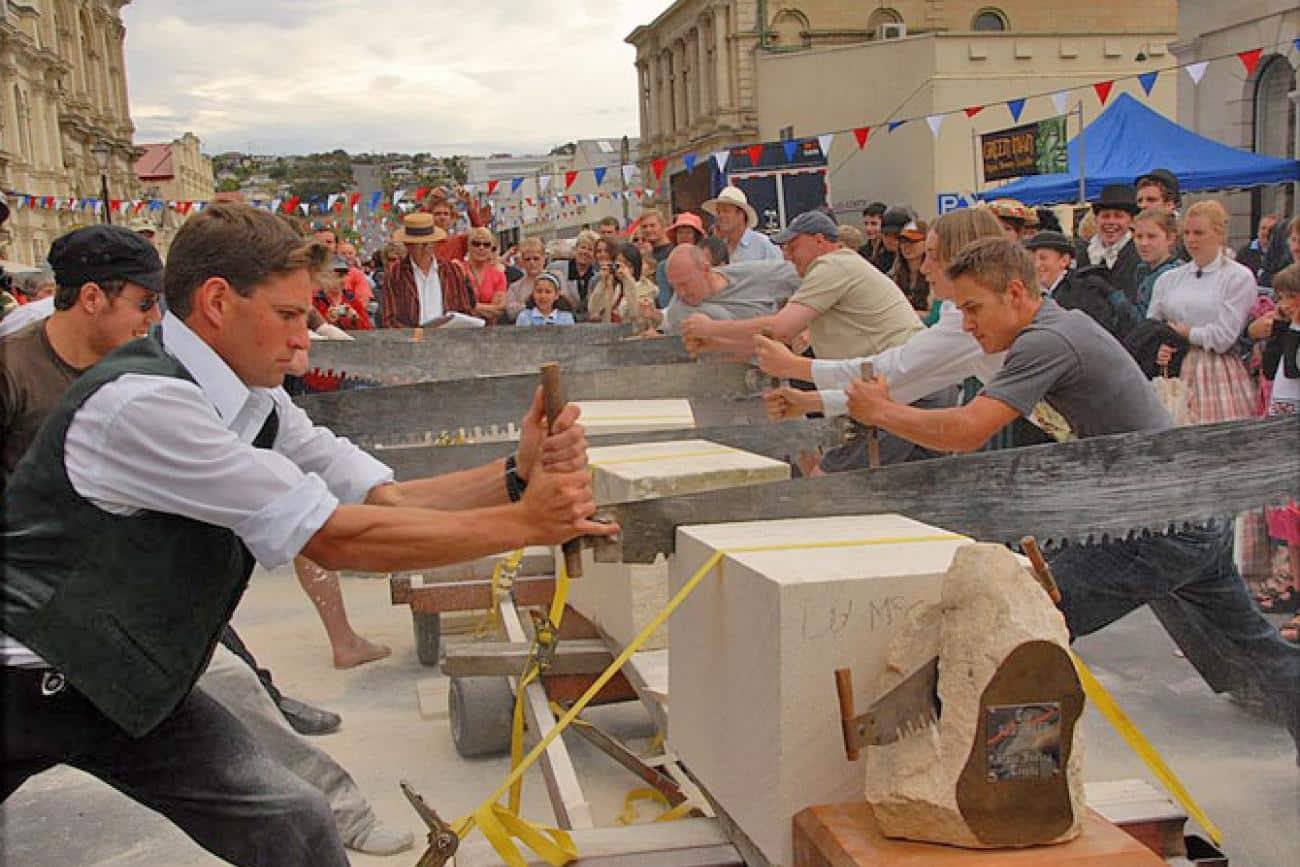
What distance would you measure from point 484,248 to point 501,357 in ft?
11.8

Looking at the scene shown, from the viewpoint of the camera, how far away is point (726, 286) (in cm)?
746

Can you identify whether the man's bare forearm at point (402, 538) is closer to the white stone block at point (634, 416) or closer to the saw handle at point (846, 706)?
the saw handle at point (846, 706)

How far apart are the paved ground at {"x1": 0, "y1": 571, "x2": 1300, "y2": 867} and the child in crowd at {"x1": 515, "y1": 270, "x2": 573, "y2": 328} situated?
4462mm

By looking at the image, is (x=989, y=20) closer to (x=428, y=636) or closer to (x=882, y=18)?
(x=882, y=18)

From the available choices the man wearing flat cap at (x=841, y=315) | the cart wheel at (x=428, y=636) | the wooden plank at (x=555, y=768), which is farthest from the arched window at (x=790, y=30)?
the wooden plank at (x=555, y=768)

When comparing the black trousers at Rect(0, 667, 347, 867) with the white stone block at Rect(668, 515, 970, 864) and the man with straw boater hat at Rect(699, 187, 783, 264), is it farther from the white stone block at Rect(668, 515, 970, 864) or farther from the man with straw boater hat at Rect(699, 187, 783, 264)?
the man with straw boater hat at Rect(699, 187, 783, 264)

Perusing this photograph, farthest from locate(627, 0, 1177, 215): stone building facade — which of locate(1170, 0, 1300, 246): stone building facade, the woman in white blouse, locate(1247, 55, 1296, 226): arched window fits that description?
the woman in white blouse

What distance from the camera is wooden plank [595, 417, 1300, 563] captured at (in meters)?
3.56

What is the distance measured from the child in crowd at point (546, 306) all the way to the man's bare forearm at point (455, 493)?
7.06 meters

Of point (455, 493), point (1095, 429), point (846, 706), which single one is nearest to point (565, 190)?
point (1095, 429)

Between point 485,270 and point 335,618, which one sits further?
point 485,270

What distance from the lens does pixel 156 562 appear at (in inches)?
96.2

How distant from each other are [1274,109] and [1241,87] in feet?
1.93

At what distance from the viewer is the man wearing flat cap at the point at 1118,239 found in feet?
24.8
